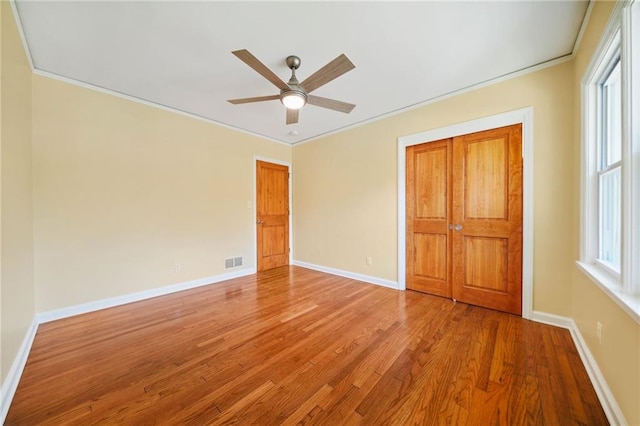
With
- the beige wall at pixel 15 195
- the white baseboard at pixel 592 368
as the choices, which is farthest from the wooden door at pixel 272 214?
the white baseboard at pixel 592 368

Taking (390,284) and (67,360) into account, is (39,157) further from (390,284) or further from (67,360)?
(390,284)

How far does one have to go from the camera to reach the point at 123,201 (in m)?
2.88

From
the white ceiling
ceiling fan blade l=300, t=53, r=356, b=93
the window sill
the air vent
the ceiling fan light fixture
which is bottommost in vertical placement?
the air vent

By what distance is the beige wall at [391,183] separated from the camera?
222cm

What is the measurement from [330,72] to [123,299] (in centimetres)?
354

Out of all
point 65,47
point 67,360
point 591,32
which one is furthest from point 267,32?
point 67,360

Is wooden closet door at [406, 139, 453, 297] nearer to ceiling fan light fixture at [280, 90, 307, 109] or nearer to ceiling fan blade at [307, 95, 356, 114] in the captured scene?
ceiling fan blade at [307, 95, 356, 114]

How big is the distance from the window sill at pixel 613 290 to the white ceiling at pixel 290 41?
1.95 m

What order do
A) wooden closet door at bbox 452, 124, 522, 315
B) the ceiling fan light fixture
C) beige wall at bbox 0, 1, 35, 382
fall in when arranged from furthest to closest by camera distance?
wooden closet door at bbox 452, 124, 522, 315 → the ceiling fan light fixture → beige wall at bbox 0, 1, 35, 382

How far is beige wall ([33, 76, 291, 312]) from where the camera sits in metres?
2.45

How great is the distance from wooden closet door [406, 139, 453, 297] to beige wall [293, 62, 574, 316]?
241 mm

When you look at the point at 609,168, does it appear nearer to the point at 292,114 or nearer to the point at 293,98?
the point at 293,98

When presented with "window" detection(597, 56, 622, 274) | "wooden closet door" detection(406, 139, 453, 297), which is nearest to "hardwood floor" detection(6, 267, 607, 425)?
"wooden closet door" detection(406, 139, 453, 297)

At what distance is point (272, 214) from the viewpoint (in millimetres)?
4641
